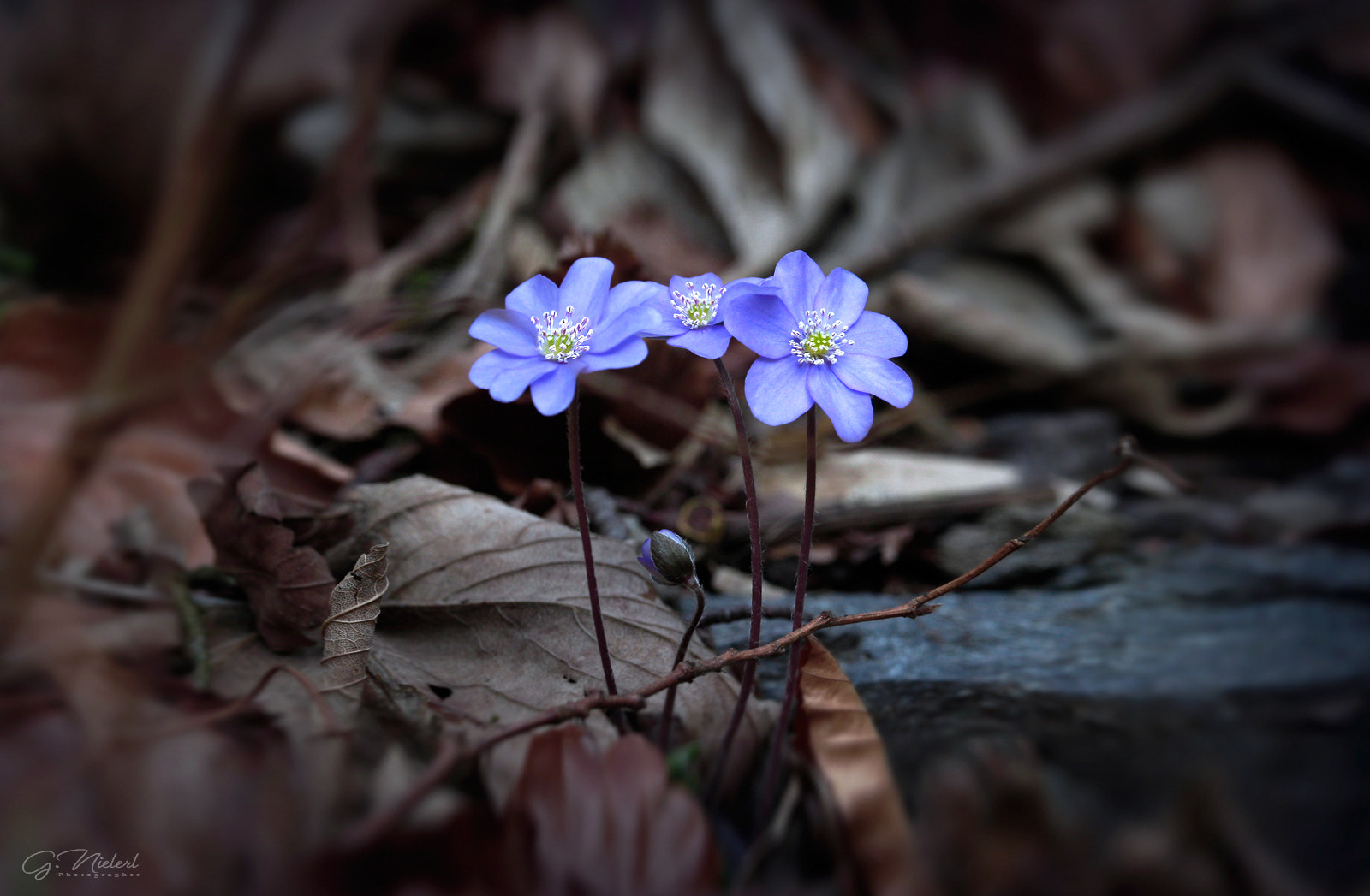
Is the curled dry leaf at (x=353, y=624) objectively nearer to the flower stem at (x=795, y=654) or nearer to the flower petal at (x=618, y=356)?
the flower petal at (x=618, y=356)

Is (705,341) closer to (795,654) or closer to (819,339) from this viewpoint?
(819,339)

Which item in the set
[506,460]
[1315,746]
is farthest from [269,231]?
[1315,746]


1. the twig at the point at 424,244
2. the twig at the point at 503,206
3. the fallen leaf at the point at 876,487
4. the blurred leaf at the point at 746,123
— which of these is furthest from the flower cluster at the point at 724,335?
the blurred leaf at the point at 746,123

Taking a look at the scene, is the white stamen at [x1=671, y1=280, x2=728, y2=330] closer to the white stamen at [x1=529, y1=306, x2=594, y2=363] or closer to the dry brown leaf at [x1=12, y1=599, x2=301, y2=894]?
the white stamen at [x1=529, y1=306, x2=594, y2=363]

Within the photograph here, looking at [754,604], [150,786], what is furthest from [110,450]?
[754,604]

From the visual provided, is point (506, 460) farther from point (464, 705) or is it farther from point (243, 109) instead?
point (243, 109)
